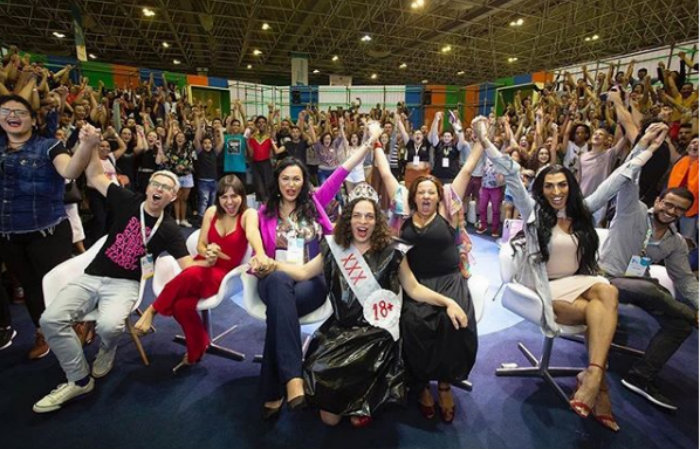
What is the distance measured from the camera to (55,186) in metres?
2.38

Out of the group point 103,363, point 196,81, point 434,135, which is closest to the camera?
point 103,363

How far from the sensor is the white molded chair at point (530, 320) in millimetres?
2176

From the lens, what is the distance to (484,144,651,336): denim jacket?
7.38 feet

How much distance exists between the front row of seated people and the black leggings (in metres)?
0.29

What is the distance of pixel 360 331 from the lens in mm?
2008

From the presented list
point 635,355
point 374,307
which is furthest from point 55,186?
point 635,355

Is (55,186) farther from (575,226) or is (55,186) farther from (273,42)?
(273,42)

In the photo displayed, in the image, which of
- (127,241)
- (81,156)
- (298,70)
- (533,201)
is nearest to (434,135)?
(533,201)

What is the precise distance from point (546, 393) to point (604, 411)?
0.33 m

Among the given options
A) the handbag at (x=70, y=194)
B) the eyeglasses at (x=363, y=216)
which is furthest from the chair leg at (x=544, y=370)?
the handbag at (x=70, y=194)

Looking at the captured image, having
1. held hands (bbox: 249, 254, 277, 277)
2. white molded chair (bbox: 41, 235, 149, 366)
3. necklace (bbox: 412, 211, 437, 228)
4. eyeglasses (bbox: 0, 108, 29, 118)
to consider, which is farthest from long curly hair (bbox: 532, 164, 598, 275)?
eyeglasses (bbox: 0, 108, 29, 118)

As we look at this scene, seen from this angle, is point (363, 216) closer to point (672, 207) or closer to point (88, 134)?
point (88, 134)

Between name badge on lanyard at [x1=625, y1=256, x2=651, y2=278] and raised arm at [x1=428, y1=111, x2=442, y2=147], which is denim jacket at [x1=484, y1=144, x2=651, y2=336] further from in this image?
raised arm at [x1=428, y1=111, x2=442, y2=147]

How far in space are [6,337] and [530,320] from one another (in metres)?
3.44
